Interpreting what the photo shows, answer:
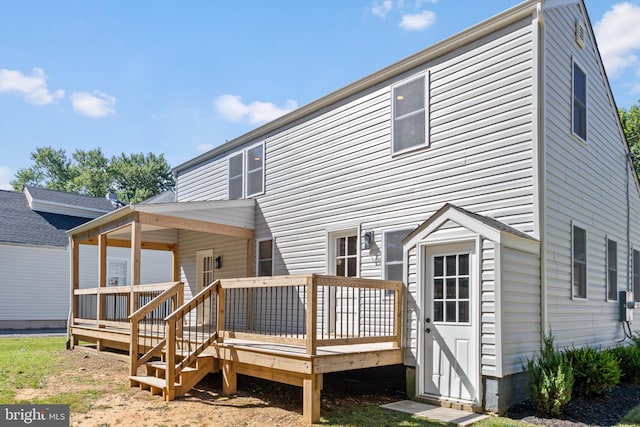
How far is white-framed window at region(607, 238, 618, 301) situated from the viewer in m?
9.34

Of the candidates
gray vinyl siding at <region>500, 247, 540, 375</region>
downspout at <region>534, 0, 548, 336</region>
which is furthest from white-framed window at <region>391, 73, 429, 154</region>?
gray vinyl siding at <region>500, 247, 540, 375</region>

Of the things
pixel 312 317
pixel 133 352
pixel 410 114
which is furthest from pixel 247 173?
pixel 312 317

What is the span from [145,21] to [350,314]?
973cm

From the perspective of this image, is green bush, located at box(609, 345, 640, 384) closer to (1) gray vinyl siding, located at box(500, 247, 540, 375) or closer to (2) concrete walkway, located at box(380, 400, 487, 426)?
(1) gray vinyl siding, located at box(500, 247, 540, 375)

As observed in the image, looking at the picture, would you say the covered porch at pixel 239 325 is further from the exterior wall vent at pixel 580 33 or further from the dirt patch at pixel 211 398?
the exterior wall vent at pixel 580 33

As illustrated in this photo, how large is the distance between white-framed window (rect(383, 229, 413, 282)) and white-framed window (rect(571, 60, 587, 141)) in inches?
128

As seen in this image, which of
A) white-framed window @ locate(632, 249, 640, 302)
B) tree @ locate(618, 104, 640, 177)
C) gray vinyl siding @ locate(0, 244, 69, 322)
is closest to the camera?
white-framed window @ locate(632, 249, 640, 302)

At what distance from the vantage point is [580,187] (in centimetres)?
823

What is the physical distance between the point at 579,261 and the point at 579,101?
2676 millimetres

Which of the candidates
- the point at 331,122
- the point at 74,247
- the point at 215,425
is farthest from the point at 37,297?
the point at 215,425

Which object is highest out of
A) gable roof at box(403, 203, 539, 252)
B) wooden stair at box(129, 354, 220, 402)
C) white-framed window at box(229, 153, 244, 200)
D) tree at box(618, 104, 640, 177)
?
tree at box(618, 104, 640, 177)

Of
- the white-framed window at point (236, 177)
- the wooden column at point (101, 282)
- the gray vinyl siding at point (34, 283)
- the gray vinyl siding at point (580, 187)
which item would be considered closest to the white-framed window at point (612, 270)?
the gray vinyl siding at point (580, 187)

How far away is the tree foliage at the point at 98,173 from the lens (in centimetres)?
4412

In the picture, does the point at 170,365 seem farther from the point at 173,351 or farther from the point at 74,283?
the point at 74,283
